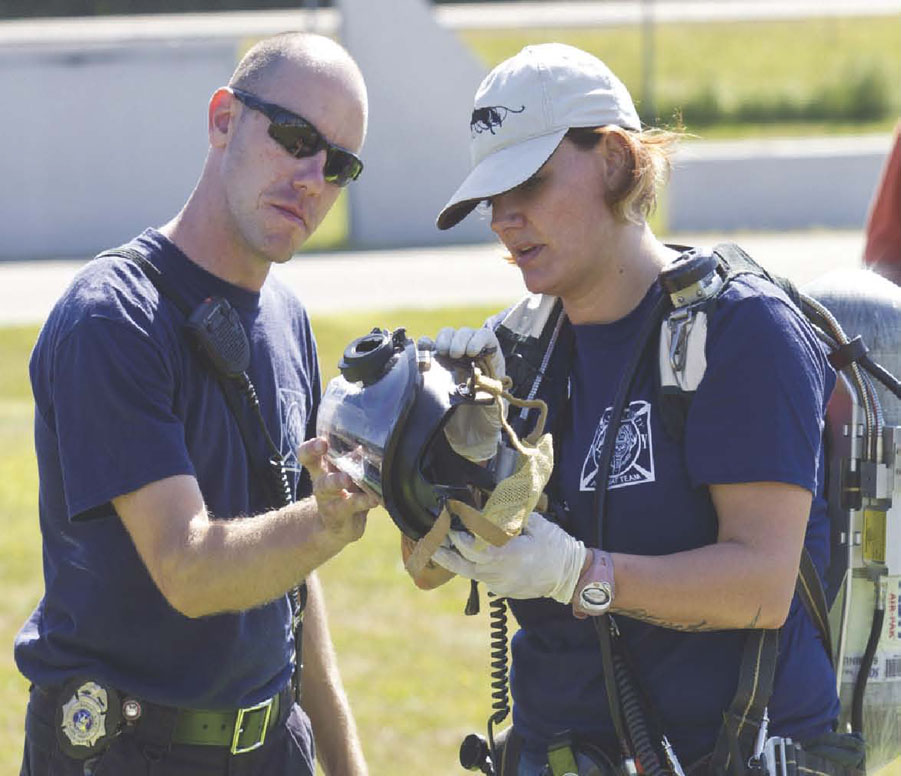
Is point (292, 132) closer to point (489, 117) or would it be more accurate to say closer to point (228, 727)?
point (489, 117)

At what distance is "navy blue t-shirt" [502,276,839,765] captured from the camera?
2932mm

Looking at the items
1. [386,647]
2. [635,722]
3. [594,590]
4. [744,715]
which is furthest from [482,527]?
[386,647]

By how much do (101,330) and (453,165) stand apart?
17.4 metres

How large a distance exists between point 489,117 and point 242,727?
4.79 feet

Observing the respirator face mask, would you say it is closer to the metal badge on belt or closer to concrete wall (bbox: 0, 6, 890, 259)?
the metal badge on belt

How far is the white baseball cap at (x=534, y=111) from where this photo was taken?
3.15m

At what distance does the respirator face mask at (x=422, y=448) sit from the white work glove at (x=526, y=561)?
6 cm

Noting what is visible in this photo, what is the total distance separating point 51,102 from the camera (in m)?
19.6

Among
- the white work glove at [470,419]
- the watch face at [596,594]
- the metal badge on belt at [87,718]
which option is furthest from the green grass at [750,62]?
the watch face at [596,594]

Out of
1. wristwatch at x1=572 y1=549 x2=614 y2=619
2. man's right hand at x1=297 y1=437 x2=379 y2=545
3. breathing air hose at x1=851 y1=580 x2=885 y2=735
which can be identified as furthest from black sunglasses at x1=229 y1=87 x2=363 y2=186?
breathing air hose at x1=851 y1=580 x2=885 y2=735

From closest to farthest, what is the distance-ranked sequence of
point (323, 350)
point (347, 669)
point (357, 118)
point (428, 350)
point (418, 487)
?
point (418, 487) → point (428, 350) → point (357, 118) → point (347, 669) → point (323, 350)

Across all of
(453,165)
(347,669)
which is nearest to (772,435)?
(347,669)

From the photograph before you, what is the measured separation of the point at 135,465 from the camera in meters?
3.06

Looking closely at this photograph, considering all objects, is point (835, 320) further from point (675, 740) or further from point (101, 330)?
point (101, 330)
